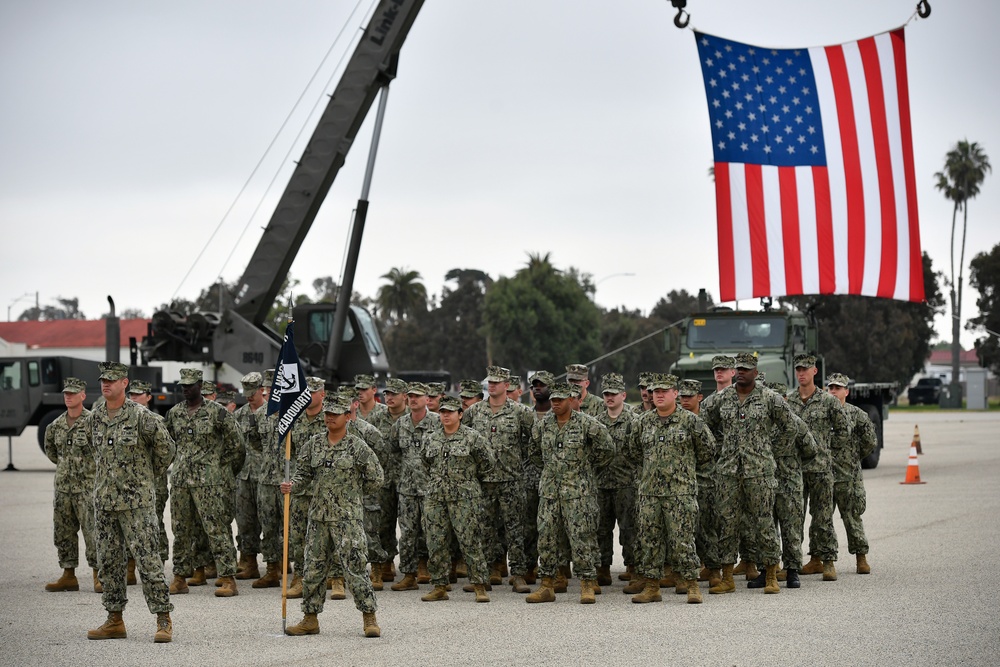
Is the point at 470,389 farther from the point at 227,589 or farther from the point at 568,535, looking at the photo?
the point at 227,589

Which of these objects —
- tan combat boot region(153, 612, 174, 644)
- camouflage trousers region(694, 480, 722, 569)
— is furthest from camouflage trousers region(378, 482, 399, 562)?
tan combat boot region(153, 612, 174, 644)

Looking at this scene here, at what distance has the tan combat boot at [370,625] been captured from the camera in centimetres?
887

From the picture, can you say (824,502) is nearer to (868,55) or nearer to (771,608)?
(771,608)

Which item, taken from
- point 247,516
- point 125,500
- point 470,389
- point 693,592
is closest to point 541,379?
point 470,389

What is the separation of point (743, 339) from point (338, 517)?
1335 cm

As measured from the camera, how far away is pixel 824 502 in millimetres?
11523

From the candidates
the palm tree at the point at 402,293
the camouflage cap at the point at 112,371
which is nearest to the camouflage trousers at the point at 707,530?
the camouflage cap at the point at 112,371

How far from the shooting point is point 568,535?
10.4m

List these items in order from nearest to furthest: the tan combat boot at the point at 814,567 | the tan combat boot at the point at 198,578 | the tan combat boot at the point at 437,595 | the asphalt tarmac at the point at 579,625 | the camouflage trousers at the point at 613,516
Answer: the asphalt tarmac at the point at 579,625 → the tan combat boot at the point at 437,595 → the camouflage trousers at the point at 613,516 → the tan combat boot at the point at 198,578 → the tan combat boot at the point at 814,567

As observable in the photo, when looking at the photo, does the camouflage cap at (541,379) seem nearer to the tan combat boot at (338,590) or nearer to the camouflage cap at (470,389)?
the camouflage cap at (470,389)

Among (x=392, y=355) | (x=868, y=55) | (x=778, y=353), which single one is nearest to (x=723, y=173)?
(x=868, y=55)

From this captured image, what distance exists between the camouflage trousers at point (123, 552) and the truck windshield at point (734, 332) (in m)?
13.5

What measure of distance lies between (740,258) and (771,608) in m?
8.22

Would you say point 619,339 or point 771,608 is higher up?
point 619,339
